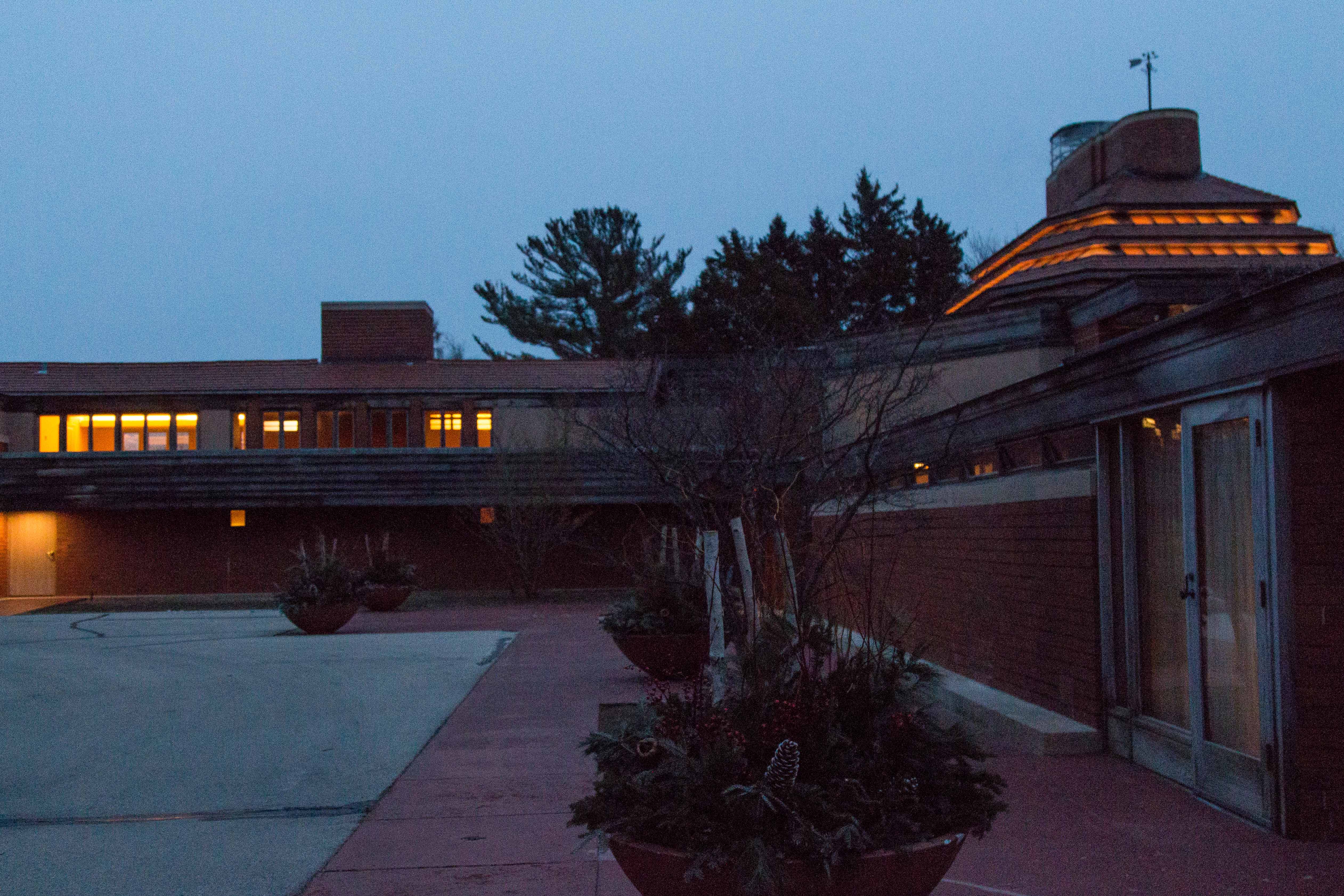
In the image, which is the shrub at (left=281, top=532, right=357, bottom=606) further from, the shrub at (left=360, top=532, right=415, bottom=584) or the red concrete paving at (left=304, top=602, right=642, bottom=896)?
the red concrete paving at (left=304, top=602, right=642, bottom=896)

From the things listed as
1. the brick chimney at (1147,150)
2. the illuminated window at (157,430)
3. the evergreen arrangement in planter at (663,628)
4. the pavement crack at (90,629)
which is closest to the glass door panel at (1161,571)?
the evergreen arrangement in planter at (663,628)

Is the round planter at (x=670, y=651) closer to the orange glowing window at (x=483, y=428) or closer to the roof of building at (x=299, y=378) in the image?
the roof of building at (x=299, y=378)

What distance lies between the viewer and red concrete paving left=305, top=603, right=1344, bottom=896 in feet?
17.5

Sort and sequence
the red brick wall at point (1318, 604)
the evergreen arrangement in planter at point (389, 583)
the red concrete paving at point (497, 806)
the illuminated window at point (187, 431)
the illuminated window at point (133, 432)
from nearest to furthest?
1. the red concrete paving at point (497, 806)
2. the red brick wall at point (1318, 604)
3. the evergreen arrangement in planter at point (389, 583)
4. the illuminated window at point (133, 432)
5. the illuminated window at point (187, 431)

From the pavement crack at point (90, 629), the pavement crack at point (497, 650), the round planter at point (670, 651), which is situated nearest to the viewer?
the round planter at point (670, 651)

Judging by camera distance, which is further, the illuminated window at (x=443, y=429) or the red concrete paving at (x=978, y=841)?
the illuminated window at (x=443, y=429)

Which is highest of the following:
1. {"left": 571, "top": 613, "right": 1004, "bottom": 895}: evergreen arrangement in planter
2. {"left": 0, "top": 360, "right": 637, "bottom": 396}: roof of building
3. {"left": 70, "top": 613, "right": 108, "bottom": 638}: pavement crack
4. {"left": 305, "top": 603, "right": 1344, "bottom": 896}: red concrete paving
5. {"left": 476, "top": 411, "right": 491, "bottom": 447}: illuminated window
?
{"left": 0, "top": 360, "right": 637, "bottom": 396}: roof of building

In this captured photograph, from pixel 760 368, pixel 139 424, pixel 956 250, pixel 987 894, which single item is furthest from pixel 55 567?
pixel 987 894

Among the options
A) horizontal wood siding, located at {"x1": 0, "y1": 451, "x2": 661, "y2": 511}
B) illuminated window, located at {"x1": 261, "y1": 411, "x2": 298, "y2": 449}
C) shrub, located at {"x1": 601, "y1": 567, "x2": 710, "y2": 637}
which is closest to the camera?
shrub, located at {"x1": 601, "y1": 567, "x2": 710, "y2": 637}

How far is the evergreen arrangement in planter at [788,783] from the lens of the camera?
4.03m

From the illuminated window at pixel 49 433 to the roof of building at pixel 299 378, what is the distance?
78 centimetres

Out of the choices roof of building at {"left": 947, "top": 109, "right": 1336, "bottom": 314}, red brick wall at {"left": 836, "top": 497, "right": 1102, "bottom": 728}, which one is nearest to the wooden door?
roof of building at {"left": 947, "top": 109, "right": 1336, "bottom": 314}

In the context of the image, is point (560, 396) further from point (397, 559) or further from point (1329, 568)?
point (1329, 568)

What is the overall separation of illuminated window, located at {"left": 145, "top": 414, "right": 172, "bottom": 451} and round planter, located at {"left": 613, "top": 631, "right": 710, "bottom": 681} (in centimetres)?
2432
